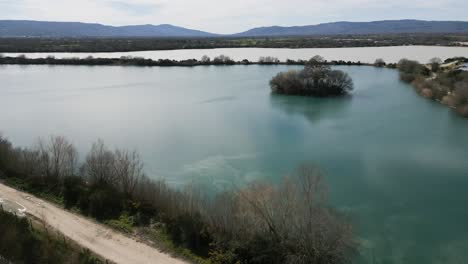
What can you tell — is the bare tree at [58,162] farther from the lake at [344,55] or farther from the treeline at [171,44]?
the treeline at [171,44]

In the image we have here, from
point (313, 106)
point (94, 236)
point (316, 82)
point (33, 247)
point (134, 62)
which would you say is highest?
point (134, 62)

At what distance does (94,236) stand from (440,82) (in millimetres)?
41724

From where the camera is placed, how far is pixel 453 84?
137 feet

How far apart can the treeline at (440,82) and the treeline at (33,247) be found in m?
32.8

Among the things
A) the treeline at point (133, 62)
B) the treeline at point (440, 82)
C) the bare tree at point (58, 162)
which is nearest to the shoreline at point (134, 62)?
the treeline at point (133, 62)

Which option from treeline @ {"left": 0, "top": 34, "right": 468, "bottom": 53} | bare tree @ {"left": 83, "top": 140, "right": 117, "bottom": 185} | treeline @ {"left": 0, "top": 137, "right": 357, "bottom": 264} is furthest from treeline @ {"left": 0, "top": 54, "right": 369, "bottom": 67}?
treeline @ {"left": 0, "top": 137, "right": 357, "bottom": 264}

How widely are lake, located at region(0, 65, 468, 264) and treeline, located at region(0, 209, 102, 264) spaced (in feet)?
22.7

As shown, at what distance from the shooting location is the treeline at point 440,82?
35.8 m

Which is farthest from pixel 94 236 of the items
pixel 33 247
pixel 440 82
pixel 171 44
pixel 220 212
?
pixel 171 44

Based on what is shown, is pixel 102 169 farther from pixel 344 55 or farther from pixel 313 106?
pixel 344 55

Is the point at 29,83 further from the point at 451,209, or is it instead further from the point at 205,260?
the point at 451,209

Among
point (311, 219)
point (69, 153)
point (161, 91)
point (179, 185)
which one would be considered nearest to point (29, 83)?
point (161, 91)

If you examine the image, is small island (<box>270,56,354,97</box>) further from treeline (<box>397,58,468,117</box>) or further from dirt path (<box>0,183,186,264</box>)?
dirt path (<box>0,183,186,264</box>)

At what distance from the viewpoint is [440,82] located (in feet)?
144
